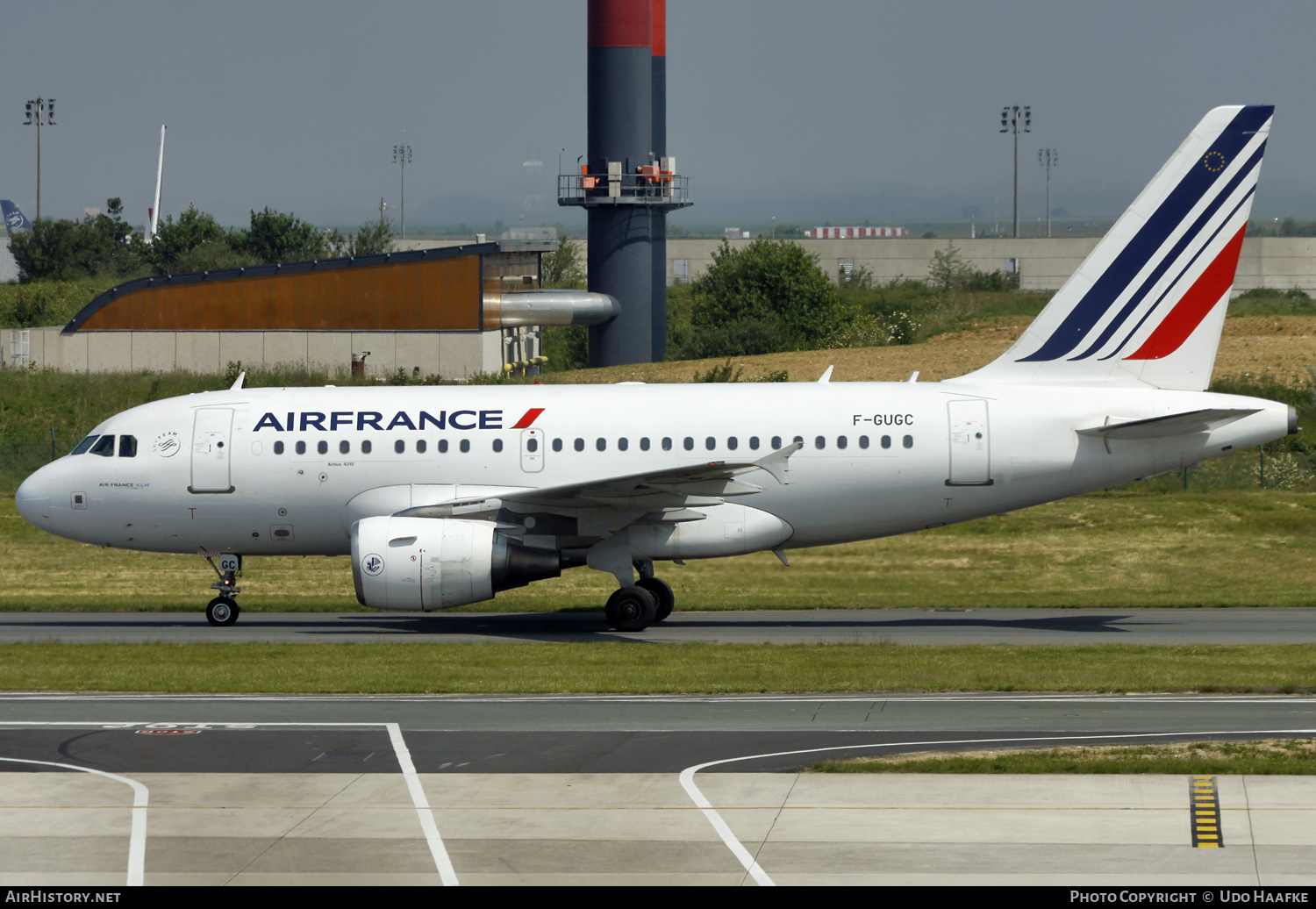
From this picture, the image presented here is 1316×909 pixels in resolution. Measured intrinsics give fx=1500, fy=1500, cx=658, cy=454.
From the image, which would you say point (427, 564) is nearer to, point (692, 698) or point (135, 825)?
point (692, 698)

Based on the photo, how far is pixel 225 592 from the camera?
28.4m

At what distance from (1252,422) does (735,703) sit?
1229 cm

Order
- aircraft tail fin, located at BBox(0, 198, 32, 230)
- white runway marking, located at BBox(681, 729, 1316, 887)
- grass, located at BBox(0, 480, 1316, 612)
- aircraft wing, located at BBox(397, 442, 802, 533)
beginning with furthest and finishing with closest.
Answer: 1. aircraft tail fin, located at BBox(0, 198, 32, 230)
2. grass, located at BBox(0, 480, 1316, 612)
3. aircraft wing, located at BBox(397, 442, 802, 533)
4. white runway marking, located at BBox(681, 729, 1316, 887)

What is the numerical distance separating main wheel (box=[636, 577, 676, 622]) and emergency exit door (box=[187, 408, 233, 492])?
7816 mm

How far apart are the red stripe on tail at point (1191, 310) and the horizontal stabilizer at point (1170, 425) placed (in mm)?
1808

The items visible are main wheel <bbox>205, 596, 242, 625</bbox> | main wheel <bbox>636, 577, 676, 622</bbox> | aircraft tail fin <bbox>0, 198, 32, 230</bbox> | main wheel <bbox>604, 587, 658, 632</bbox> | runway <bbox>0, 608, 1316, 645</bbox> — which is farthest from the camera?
aircraft tail fin <bbox>0, 198, 32, 230</bbox>

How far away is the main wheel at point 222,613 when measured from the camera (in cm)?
2809

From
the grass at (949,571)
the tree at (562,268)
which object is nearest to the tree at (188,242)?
the tree at (562,268)

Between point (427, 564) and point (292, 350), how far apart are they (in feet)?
138

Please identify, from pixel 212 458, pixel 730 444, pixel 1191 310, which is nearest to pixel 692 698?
pixel 730 444

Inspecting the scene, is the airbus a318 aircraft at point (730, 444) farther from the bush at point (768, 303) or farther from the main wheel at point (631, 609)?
the bush at point (768, 303)

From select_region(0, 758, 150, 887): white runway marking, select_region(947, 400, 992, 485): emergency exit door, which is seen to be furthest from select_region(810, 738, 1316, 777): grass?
select_region(947, 400, 992, 485): emergency exit door

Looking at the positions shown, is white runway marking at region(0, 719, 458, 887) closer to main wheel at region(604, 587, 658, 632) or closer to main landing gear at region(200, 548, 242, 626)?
main wheel at region(604, 587, 658, 632)

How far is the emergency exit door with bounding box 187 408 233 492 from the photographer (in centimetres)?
2759
